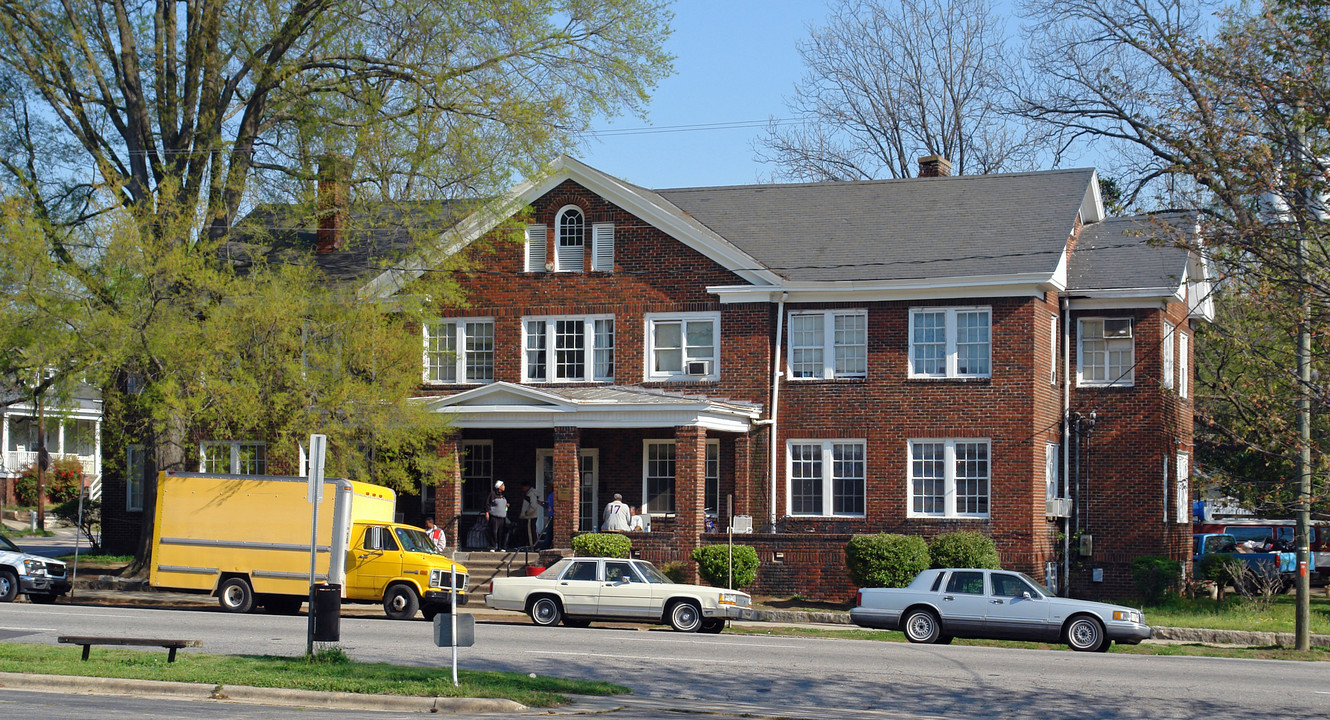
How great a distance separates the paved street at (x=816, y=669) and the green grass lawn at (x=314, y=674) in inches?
43.8

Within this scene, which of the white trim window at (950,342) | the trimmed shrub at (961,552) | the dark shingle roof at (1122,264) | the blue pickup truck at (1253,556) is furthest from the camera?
the blue pickup truck at (1253,556)

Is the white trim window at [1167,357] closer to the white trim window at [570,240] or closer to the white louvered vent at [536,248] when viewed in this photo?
the white trim window at [570,240]

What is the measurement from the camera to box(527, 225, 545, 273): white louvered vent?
33.1 meters

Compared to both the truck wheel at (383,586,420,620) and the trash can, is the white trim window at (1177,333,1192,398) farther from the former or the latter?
the trash can

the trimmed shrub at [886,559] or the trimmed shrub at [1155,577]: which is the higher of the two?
the trimmed shrub at [886,559]

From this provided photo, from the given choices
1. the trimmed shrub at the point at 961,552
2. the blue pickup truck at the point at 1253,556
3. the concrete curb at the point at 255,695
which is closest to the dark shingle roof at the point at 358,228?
the trimmed shrub at the point at 961,552

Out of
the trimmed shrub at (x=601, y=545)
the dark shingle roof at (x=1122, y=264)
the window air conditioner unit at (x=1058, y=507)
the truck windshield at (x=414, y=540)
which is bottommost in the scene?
the trimmed shrub at (x=601, y=545)

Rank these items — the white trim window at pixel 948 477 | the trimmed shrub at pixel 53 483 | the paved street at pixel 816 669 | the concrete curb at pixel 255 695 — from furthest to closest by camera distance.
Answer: the trimmed shrub at pixel 53 483 → the white trim window at pixel 948 477 → the paved street at pixel 816 669 → the concrete curb at pixel 255 695

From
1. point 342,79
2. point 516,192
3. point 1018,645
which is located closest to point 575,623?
point 1018,645

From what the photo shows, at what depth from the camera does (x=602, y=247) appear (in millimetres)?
32688

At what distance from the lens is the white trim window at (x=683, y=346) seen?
31.7 m

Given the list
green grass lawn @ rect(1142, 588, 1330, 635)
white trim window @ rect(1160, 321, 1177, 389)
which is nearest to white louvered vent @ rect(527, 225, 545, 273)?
white trim window @ rect(1160, 321, 1177, 389)

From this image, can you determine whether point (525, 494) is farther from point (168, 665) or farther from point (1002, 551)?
point (168, 665)

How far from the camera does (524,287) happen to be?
1303 inches
